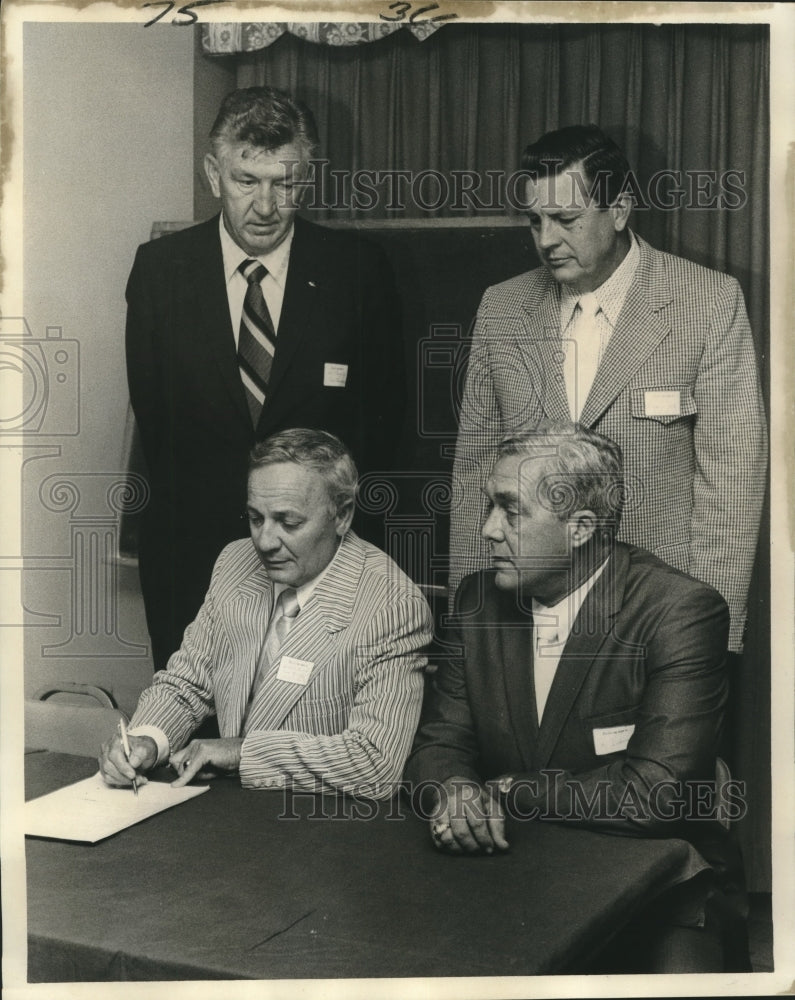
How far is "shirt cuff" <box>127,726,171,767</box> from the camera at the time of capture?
2852mm

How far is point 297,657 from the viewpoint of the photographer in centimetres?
283

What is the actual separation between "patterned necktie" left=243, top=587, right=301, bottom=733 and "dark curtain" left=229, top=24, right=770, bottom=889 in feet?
3.30

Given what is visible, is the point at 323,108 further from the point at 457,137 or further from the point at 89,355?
the point at 89,355

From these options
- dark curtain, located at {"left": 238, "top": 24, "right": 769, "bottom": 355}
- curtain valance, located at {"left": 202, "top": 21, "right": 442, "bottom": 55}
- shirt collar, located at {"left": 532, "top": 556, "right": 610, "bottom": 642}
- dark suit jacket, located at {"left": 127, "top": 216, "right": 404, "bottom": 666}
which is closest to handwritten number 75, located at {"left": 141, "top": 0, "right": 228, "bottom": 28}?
curtain valance, located at {"left": 202, "top": 21, "right": 442, "bottom": 55}

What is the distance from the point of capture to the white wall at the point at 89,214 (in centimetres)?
293

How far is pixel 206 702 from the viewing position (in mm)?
2938

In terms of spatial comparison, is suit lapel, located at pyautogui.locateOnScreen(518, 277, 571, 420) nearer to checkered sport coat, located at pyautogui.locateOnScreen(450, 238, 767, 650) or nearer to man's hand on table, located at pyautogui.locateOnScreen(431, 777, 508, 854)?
checkered sport coat, located at pyautogui.locateOnScreen(450, 238, 767, 650)

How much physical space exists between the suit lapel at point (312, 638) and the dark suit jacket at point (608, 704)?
31cm

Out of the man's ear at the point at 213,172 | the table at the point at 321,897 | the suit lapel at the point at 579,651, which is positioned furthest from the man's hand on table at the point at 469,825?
the man's ear at the point at 213,172

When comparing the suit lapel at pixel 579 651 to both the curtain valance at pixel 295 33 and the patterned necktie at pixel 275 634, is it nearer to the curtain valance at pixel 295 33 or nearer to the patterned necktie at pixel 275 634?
the patterned necktie at pixel 275 634

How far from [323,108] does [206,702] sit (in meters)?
1.58

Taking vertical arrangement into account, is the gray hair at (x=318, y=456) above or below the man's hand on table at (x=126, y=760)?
above

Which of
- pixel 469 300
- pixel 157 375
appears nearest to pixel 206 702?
pixel 157 375

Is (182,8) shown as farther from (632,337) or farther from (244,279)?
(632,337)
